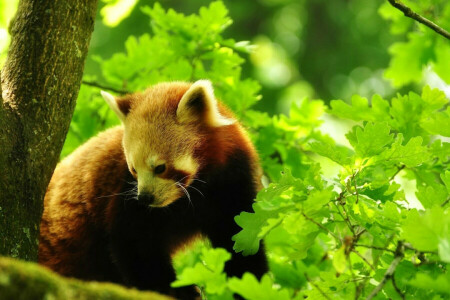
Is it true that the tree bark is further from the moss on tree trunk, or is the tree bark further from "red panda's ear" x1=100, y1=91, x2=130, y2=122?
the moss on tree trunk

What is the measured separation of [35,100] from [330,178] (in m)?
1.12

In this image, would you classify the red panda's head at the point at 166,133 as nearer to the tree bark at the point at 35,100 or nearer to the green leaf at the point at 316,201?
the tree bark at the point at 35,100

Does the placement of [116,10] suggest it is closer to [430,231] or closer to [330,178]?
[330,178]

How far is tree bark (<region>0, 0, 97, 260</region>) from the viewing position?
2066 mm

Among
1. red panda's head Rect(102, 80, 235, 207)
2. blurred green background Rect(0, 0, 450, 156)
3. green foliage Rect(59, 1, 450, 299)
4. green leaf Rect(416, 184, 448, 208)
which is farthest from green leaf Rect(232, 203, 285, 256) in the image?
blurred green background Rect(0, 0, 450, 156)

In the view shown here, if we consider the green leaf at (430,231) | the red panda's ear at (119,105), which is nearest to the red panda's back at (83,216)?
the red panda's ear at (119,105)

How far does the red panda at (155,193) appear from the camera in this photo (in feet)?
9.17

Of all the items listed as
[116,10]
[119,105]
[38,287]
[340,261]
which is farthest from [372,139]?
[116,10]

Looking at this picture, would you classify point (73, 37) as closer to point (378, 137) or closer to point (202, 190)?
point (202, 190)

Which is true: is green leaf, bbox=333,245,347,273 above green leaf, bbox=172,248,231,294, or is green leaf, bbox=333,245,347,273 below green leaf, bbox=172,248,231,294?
below

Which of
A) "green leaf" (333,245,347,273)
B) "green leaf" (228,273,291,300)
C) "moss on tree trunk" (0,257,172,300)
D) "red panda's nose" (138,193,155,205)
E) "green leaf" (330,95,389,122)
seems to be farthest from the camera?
"red panda's nose" (138,193,155,205)

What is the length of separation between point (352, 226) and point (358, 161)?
0.21 metres

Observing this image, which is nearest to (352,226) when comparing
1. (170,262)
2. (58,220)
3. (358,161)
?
(358,161)

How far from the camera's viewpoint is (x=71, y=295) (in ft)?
4.11
